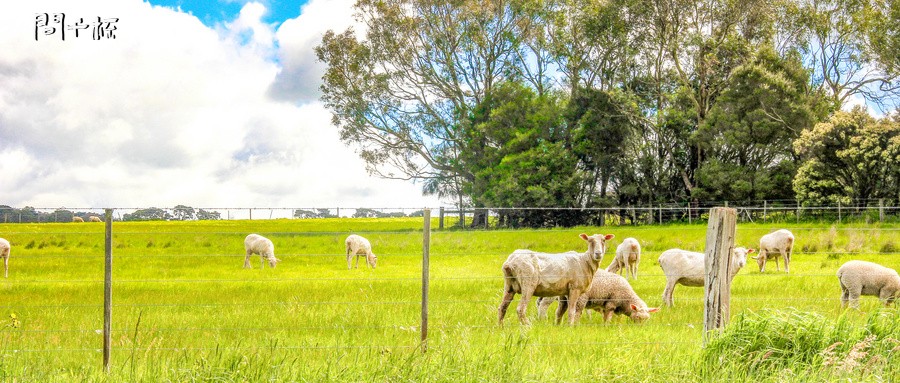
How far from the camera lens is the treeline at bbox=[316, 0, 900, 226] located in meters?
38.1

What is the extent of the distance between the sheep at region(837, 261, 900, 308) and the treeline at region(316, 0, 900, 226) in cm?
2416

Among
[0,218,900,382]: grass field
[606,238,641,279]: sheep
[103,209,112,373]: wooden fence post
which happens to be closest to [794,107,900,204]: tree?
[0,218,900,382]: grass field

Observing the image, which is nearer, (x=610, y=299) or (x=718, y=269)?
(x=718, y=269)

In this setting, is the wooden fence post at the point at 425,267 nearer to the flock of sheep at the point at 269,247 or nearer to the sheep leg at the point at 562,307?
the sheep leg at the point at 562,307

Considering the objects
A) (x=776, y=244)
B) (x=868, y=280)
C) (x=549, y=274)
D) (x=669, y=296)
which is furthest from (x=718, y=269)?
(x=776, y=244)

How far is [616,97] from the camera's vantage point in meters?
40.1

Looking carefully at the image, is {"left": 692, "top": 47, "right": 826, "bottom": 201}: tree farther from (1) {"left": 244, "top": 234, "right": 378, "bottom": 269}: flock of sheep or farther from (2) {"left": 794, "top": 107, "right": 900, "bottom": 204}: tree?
(1) {"left": 244, "top": 234, "right": 378, "bottom": 269}: flock of sheep

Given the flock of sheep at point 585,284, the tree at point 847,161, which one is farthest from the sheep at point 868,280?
the tree at point 847,161

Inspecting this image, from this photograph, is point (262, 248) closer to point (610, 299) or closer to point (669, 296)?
point (669, 296)

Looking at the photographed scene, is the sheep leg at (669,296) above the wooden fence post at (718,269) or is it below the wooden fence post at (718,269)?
below

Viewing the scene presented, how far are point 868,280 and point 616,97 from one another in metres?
30.1

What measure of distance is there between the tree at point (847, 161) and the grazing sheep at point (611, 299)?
2853cm

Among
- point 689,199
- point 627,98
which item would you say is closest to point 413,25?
point 627,98

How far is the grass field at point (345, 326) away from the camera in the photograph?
612 cm
